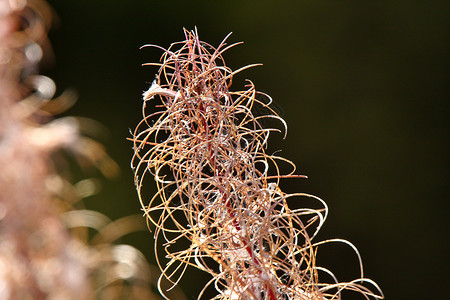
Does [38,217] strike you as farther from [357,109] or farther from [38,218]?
[357,109]

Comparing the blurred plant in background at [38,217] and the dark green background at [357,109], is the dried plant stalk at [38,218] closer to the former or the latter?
the blurred plant in background at [38,217]

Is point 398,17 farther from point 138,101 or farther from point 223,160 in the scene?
point 223,160

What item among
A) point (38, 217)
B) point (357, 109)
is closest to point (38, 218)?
point (38, 217)

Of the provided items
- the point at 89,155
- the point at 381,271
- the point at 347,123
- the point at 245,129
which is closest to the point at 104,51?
the point at 347,123

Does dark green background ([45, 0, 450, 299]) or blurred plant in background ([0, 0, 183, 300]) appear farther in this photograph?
dark green background ([45, 0, 450, 299])

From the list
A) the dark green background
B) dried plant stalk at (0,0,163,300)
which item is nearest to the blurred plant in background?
dried plant stalk at (0,0,163,300)

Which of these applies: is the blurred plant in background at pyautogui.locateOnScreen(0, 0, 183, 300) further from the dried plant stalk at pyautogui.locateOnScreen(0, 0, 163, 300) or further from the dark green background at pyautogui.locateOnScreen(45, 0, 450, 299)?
the dark green background at pyautogui.locateOnScreen(45, 0, 450, 299)

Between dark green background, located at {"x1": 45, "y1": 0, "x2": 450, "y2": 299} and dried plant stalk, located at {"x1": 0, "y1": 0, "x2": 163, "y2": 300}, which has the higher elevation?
dried plant stalk, located at {"x1": 0, "y1": 0, "x2": 163, "y2": 300}

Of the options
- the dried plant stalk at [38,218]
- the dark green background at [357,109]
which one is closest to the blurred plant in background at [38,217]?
the dried plant stalk at [38,218]
